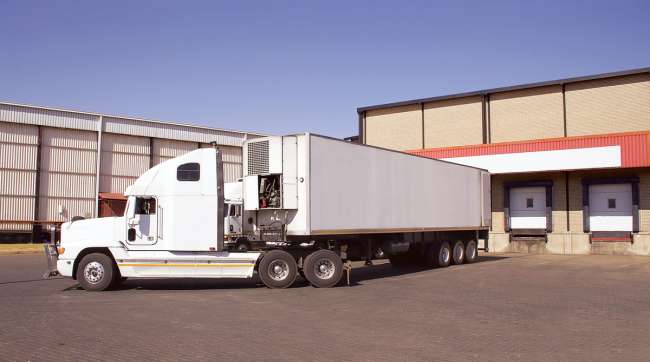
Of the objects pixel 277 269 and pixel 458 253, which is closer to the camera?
pixel 277 269

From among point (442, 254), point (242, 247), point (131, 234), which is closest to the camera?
point (131, 234)

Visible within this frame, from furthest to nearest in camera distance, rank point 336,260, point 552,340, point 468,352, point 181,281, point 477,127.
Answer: point 477,127 → point 181,281 → point 336,260 → point 552,340 → point 468,352

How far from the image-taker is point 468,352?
7832mm

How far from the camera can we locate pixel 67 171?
40.3 m

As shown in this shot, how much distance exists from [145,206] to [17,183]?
2814cm

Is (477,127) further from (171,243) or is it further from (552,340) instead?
(552,340)

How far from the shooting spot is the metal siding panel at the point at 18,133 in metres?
37.3

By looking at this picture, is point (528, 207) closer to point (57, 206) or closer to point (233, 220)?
point (233, 220)

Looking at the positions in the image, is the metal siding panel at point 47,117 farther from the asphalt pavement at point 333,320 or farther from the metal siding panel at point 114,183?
the asphalt pavement at point 333,320

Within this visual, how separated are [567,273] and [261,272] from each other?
34.5 ft

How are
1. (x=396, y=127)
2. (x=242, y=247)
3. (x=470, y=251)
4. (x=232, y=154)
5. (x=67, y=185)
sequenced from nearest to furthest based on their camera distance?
(x=242, y=247) → (x=470, y=251) → (x=396, y=127) → (x=67, y=185) → (x=232, y=154)

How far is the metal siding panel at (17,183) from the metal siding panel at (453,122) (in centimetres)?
2590

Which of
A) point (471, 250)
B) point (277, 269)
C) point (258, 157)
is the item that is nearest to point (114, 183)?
point (471, 250)

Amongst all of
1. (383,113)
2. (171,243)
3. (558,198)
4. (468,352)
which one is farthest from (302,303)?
(383,113)
